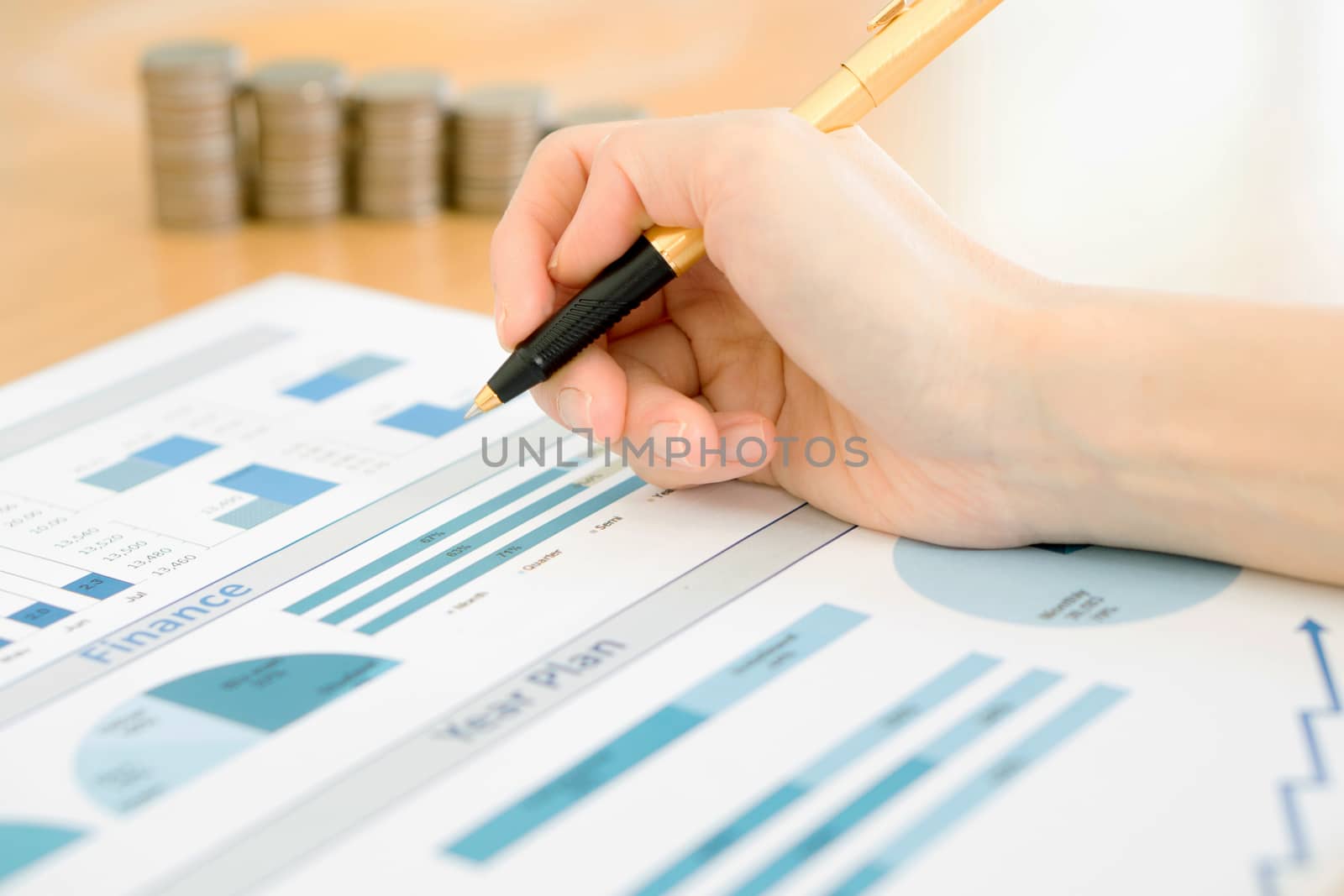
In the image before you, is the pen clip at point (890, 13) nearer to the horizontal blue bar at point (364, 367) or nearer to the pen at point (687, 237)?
the pen at point (687, 237)

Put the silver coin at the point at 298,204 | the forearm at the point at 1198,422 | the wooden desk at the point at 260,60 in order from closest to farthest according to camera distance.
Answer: the forearm at the point at 1198,422
the wooden desk at the point at 260,60
the silver coin at the point at 298,204

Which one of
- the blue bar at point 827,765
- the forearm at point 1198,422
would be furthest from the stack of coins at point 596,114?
the blue bar at point 827,765

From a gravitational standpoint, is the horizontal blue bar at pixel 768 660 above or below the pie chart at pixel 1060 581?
below

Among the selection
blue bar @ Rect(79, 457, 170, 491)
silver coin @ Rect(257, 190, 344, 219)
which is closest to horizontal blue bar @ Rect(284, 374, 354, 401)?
blue bar @ Rect(79, 457, 170, 491)

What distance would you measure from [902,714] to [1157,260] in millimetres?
Answer: 623

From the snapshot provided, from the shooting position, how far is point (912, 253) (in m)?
0.65

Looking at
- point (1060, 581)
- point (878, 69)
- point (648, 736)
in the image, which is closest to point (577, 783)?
point (648, 736)

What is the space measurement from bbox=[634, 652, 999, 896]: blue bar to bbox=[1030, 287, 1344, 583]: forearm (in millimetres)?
112

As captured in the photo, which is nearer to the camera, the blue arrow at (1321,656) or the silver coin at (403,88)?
the blue arrow at (1321,656)

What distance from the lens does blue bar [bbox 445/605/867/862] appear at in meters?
0.50

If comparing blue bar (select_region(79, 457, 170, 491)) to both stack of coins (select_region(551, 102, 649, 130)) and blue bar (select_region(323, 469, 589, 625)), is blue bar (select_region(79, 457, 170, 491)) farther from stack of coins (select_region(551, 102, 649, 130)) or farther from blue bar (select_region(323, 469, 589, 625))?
stack of coins (select_region(551, 102, 649, 130))

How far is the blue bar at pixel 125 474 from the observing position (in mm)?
757

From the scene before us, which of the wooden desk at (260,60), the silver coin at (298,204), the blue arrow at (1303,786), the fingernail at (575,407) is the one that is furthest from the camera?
the silver coin at (298,204)

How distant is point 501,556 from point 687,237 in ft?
0.54
